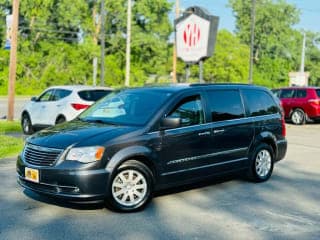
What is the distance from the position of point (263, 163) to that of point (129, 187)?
9.85 ft

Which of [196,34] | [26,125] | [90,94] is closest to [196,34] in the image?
[196,34]

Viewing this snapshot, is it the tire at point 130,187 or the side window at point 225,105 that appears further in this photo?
the side window at point 225,105

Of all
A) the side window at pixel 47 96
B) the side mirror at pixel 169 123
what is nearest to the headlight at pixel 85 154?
the side mirror at pixel 169 123

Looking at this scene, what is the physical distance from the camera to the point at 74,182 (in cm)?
609

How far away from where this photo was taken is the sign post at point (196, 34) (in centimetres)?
1786

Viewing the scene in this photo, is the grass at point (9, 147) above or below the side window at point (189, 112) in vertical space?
below

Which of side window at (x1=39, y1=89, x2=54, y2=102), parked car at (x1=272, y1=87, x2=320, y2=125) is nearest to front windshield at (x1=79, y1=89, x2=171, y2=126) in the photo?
side window at (x1=39, y1=89, x2=54, y2=102)

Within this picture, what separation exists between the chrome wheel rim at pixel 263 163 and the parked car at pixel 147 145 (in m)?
0.02

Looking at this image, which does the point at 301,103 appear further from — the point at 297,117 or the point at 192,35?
the point at 192,35

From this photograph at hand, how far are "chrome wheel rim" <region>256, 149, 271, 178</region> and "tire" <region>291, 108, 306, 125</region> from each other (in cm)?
1355

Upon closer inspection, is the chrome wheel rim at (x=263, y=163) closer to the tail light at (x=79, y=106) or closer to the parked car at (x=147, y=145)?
the parked car at (x=147, y=145)

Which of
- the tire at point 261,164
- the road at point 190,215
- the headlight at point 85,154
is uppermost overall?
the headlight at point 85,154

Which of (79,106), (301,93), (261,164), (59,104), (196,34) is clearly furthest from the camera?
(301,93)

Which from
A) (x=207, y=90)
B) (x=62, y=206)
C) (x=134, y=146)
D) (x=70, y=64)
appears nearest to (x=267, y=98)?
(x=207, y=90)
